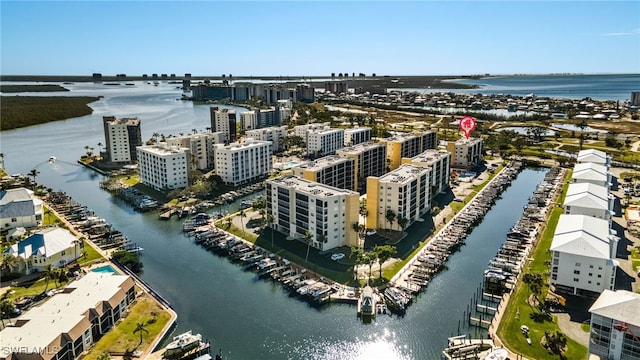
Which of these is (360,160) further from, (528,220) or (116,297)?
(116,297)

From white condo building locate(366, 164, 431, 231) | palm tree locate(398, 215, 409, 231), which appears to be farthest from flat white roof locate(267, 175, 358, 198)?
palm tree locate(398, 215, 409, 231)

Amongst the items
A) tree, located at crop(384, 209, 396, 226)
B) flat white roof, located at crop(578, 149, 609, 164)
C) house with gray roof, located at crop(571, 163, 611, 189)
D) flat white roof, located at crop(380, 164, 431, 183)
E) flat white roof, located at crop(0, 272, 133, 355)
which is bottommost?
flat white roof, located at crop(0, 272, 133, 355)

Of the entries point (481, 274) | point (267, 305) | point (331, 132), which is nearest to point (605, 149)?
point (331, 132)

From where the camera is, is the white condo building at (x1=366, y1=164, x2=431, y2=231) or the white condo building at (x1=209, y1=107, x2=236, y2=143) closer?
the white condo building at (x1=366, y1=164, x2=431, y2=231)

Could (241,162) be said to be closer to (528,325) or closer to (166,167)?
(166,167)

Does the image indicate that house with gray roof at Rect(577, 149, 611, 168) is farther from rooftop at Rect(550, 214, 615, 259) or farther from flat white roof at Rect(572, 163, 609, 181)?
rooftop at Rect(550, 214, 615, 259)

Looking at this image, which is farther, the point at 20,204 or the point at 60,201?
the point at 60,201
